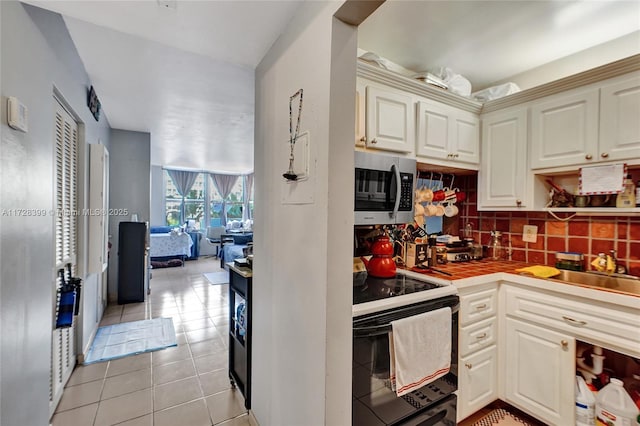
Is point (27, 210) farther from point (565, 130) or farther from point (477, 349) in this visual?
point (565, 130)

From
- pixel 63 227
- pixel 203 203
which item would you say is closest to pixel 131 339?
pixel 63 227

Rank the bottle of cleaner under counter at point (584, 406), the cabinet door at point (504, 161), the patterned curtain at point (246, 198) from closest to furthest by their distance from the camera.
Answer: the bottle of cleaner under counter at point (584, 406) → the cabinet door at point (504, 161) → the patterned curtain at point (246, 198)

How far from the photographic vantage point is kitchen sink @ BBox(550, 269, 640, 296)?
5.97ft

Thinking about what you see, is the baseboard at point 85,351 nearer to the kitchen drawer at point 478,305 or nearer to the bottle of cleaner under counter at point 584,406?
the kitchen drawer at point 478,305

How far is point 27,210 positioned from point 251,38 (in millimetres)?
1339

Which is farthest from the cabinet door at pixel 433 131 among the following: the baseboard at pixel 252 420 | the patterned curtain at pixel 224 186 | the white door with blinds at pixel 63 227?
the patterned curtain at pixel 224 186

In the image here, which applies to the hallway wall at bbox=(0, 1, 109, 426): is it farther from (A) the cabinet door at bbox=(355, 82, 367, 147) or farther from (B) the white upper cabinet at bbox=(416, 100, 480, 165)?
(B) the white upper cabinet at bbox=(416, 100, 480, 165)

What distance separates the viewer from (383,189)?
1736 millimetres

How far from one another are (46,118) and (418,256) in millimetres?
2372

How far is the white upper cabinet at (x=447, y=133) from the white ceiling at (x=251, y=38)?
0.44 metres

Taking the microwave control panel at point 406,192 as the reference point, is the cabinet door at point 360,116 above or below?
above

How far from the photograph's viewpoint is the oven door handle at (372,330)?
1.23 meters

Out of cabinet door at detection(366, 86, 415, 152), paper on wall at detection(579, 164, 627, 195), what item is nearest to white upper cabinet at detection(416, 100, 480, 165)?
cabinet door at detection(366, 86, 415, 152)

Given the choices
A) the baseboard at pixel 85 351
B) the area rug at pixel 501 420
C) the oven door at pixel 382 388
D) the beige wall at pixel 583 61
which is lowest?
the area rug at pixel 501 420
